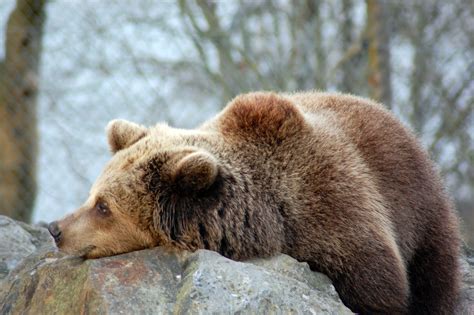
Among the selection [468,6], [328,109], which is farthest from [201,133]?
[468,6]

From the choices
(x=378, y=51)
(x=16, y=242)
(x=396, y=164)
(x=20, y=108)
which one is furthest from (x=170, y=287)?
(x=20, y=108)

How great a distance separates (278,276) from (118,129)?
4.82 feet

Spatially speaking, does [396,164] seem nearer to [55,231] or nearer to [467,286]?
[467,286]

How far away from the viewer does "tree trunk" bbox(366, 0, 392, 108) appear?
29.1 ft

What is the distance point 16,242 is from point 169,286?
2182 mm

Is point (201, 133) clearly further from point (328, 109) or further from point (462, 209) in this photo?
Answer: point (462, 209)

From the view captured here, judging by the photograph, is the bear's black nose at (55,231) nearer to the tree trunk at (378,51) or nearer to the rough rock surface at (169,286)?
the rough rock surface at (169,286)

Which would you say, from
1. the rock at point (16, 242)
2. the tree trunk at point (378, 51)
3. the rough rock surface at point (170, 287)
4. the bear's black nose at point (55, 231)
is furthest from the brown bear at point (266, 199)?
the tree trunk at point (378, 51)

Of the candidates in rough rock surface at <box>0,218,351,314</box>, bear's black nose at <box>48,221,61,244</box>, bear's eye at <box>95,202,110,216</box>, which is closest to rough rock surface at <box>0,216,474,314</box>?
rough rock surface at <box>0,218,351,314</box>

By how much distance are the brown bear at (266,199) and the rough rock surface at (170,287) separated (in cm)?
15

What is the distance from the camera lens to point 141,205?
13.9ft

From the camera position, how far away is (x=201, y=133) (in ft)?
15.1

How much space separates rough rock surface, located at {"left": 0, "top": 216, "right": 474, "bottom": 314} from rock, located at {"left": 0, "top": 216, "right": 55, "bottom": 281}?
3.20 feet

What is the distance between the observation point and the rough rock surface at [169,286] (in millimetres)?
3547
